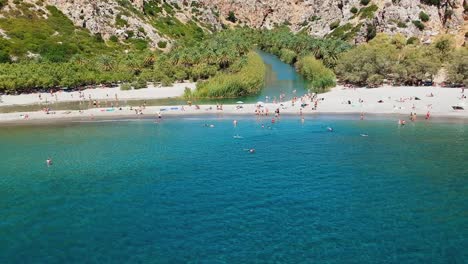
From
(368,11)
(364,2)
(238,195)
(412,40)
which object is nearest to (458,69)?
(412,40)

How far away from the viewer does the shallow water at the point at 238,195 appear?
3659 centimetres

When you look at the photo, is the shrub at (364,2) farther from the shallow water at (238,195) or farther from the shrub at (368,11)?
the shallow water at (238,195)

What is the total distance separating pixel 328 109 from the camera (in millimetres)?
86812

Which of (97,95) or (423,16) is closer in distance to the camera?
(97,95)

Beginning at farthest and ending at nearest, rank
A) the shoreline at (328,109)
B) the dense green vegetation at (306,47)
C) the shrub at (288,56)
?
the shrub at (288,56), the dense green vegetation at (306,47), the shoreline at (328,109)

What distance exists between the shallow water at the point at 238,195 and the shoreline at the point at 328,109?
830 cm

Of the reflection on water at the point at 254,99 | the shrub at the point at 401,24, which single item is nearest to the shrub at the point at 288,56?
the reflection on water at the point at 254,99

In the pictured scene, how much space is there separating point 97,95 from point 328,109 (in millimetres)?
52906

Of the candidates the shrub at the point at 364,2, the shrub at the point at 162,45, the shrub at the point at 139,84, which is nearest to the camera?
the shrub at the point at 139,84

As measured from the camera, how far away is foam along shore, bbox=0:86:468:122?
275 feet

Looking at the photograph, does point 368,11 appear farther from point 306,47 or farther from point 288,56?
point 288,56

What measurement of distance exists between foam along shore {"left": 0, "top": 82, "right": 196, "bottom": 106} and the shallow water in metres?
27.9

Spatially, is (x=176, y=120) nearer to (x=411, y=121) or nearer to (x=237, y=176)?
(x=237, y=176)

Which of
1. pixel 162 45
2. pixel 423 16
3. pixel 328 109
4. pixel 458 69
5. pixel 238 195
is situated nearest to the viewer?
pixel 238 195
